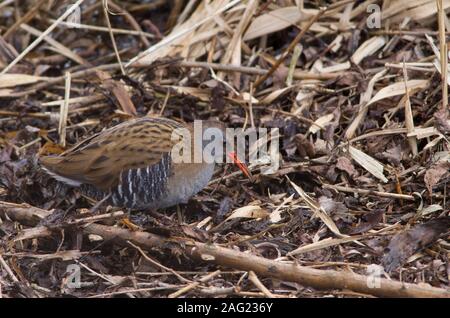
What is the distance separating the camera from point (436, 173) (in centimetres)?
433

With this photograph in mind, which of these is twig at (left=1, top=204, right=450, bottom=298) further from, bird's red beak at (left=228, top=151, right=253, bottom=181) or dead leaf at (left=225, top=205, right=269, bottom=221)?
bird's red beak at (left=228, top=151, right=253, bottom=181)

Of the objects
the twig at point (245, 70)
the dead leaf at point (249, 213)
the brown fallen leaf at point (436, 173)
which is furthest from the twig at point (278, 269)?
the twig at point (245, 70)

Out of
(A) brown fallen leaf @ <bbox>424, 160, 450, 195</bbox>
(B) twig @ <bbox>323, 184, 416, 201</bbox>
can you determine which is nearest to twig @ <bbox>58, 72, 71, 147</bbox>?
(B) twig @ <bbox>323, 184, 416, 201</bbox>

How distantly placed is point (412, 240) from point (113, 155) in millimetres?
1571

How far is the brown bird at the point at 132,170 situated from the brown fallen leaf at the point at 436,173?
1.12 meters

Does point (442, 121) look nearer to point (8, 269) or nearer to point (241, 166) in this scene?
point (241, 166)

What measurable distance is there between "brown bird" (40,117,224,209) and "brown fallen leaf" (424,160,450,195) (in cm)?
112

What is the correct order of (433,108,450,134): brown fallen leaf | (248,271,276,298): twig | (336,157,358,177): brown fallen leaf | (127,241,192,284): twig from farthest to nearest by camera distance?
(336,157,358,177): brown fallen leaf
(433,108,450,134): brown fallen leaf
(127,241,192,284): twig
(248,271,276,298): twig

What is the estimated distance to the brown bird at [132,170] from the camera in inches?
174

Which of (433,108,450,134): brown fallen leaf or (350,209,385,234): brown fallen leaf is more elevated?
(433,108,450,134): brown fallen leaf

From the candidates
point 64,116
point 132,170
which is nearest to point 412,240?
point 132,170

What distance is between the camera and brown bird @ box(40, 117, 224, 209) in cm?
441

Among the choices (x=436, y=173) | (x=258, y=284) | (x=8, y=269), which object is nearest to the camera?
(x=258, y=284)
